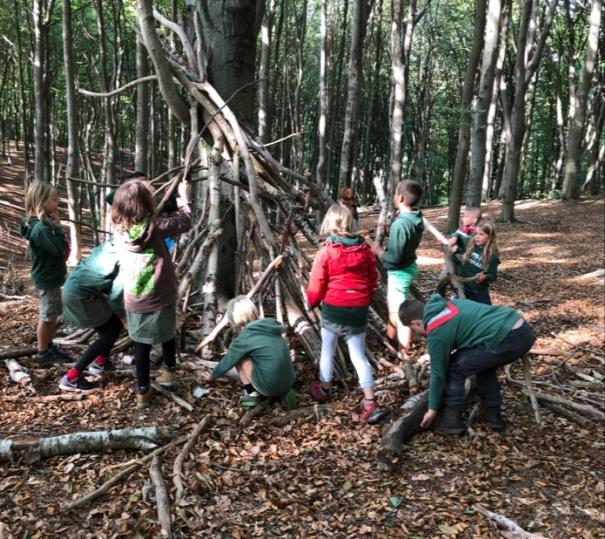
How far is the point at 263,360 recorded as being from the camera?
131 inches

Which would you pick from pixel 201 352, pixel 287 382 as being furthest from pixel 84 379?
pixel 287 382

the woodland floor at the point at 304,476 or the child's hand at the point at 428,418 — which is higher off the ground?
the child's hand at the point at 428,418

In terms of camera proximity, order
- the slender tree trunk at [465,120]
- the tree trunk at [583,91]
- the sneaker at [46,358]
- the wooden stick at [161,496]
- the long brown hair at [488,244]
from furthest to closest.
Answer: the tree trunk at [583,91], the slender tree trunk at [465,120], the long brown hair at [488,244], the sneaker at [46,358], the wooden stick at [161,496]

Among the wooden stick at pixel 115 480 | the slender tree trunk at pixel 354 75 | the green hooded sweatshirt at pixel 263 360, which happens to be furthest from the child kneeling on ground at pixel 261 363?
the slender tree trunk at pixel 354 75

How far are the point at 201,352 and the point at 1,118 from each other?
70.6ft

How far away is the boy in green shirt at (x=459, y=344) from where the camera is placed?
316 cm

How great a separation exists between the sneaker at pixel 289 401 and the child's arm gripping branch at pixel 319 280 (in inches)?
25.1

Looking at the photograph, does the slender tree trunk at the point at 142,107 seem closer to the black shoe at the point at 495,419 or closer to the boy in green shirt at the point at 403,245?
the boy in green shirt at the point at 403,245

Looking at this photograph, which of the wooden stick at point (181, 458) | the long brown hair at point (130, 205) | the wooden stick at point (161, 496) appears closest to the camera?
the wooden stick at point (161, 496)

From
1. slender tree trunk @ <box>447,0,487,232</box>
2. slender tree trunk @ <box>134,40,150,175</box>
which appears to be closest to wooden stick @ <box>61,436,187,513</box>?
slender tree trunk @ <box>134,40,150,175</box>

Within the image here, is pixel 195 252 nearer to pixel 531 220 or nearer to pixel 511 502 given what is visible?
pixel 511 502

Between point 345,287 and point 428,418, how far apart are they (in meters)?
1.01

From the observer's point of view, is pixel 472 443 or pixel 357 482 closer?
pixel 357 482

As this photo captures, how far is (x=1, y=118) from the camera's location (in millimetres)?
20750
